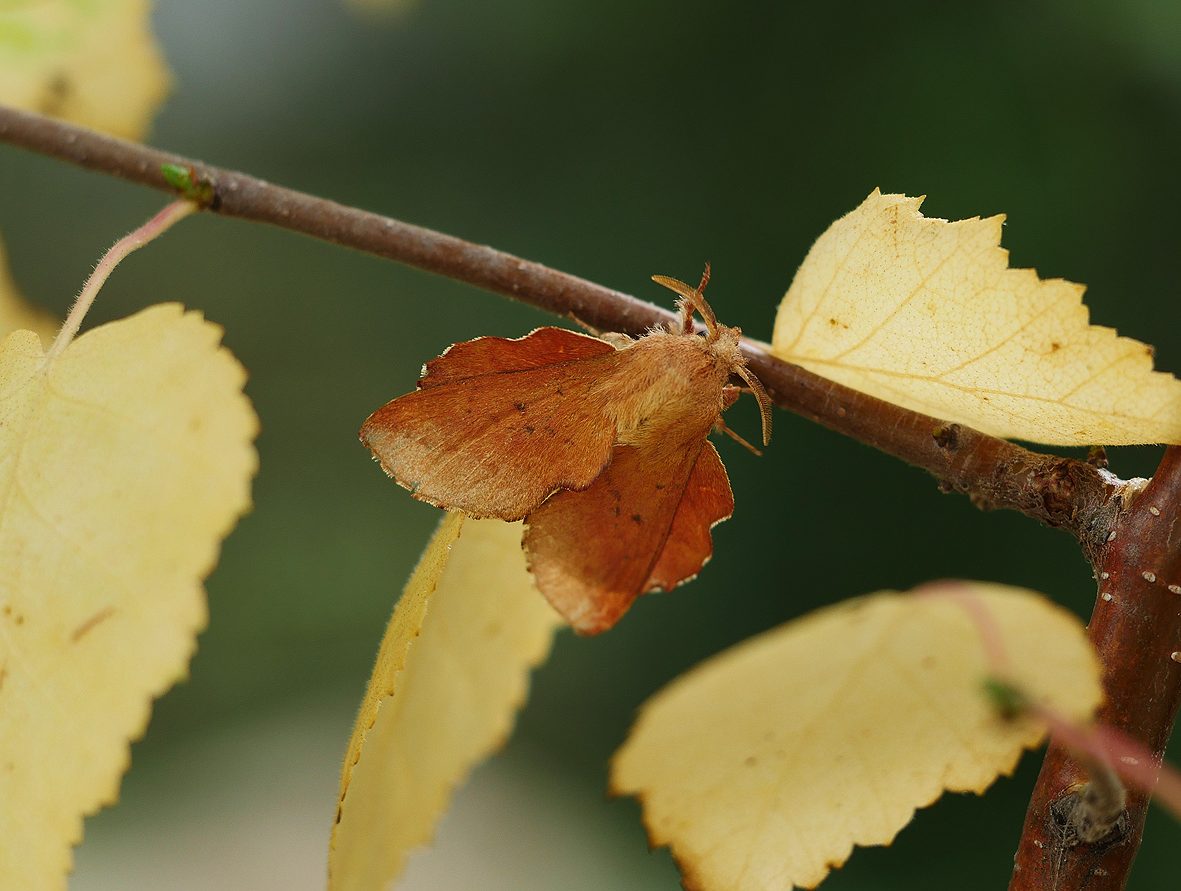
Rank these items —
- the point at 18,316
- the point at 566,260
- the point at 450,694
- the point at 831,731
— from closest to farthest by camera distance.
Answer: the point at 831,731 → the point at 450,694 → the point at 18,316 → the point at 566,260

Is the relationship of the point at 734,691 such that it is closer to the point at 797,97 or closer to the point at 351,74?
the point at 797,97

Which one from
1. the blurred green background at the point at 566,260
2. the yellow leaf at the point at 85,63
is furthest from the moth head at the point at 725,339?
the blurred green background at the point at 566,260

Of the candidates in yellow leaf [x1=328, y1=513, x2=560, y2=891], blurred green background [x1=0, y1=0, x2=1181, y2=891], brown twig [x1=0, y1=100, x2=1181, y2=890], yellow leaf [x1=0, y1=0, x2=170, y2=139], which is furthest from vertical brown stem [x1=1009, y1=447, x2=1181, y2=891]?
blurred green background [x1=0, y1=0, x2=1181, y2=891]

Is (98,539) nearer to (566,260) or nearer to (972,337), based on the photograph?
(972,337)

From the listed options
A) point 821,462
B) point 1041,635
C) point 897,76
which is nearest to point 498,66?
point 897,76

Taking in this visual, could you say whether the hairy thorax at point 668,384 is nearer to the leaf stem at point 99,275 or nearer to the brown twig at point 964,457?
the brown twig at point 964,457

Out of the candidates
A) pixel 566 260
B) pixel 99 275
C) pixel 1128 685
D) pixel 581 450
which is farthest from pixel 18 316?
pixel 566 260
